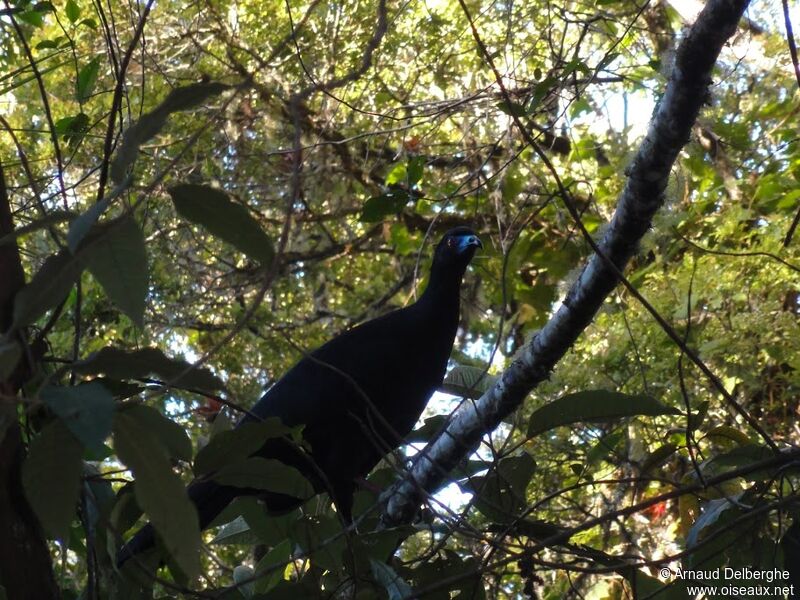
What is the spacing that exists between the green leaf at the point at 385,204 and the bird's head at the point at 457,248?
2.25 feet

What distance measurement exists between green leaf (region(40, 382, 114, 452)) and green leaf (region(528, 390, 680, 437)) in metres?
0.92

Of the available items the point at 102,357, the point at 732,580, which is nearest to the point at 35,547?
the point at 102,357

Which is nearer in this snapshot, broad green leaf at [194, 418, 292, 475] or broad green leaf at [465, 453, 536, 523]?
broad green leaf at [194, 418, 292, 475]

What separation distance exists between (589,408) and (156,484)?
0.88 meters

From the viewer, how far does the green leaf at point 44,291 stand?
101 centimetres

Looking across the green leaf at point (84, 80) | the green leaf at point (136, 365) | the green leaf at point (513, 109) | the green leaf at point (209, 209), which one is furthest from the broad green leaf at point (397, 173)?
the green leaf at point (136, 365)

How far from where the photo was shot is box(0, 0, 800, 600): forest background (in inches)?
56.1

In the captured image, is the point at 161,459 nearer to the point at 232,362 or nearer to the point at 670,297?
the point at 670,297

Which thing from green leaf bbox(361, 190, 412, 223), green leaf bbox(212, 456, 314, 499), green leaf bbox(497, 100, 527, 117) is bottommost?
green leaf bbox(212, 456, 314, 499)

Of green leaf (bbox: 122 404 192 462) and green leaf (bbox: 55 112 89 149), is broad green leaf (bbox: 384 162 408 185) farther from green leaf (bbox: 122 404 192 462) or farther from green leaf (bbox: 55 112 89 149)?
green leaf (bbox: 122 404 192 462)

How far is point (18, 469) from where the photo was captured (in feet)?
4.41

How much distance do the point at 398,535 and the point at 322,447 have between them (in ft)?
4.11

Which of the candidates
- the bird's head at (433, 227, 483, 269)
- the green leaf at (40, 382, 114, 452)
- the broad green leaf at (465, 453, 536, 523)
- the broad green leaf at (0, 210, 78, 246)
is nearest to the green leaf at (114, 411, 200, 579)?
the green leaf at (40, 382, 114, 452)

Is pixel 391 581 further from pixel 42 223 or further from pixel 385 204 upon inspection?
pixel 385 204
